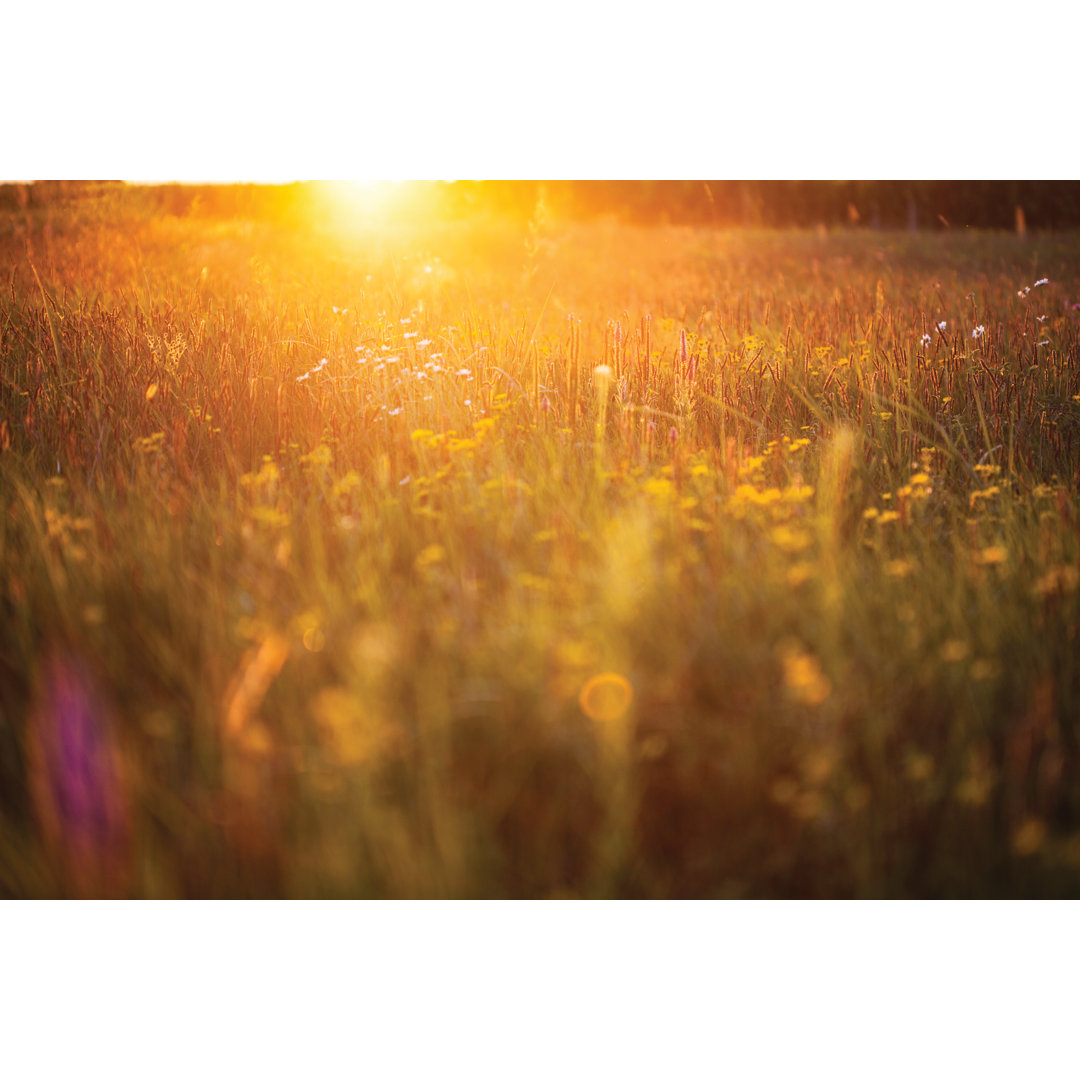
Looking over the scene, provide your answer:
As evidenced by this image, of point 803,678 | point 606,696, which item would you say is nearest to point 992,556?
point 803,678

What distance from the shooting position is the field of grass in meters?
1.21

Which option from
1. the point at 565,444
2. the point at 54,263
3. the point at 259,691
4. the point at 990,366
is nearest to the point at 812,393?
the point at 990,366

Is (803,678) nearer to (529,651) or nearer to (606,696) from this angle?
(606,696)

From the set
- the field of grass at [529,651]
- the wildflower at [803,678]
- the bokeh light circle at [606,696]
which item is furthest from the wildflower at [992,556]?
the bokeh light circle at [606,696]

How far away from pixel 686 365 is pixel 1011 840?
7.39 feet

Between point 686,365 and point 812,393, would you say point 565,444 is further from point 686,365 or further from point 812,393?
point 812,393

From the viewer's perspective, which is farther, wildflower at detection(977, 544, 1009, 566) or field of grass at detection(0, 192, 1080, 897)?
wildflower at detection(977, 544, 1009, 566)

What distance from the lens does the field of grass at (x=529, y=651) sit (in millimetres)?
1209

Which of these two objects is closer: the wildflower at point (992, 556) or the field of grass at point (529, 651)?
the field of grass at point (529, 651)

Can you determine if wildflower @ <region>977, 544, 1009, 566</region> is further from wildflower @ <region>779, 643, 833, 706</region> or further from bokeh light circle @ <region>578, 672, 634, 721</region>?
bokeh light circle @ <region>578, 672, 634, 721</region>

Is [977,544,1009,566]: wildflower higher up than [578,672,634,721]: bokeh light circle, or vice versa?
[977,544,1009,566]: wildflower

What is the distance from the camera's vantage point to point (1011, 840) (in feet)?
3.96

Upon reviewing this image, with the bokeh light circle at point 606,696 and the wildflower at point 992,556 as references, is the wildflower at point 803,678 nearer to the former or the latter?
the bokeh light circle at point 606,696

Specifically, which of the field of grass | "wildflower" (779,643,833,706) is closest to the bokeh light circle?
the field of grass
